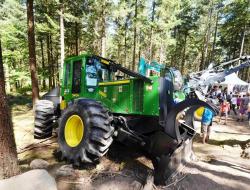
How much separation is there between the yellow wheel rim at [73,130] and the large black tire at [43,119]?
98.4 inches

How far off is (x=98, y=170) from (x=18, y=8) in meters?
21.7

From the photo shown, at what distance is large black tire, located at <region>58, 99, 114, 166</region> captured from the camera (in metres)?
5.11

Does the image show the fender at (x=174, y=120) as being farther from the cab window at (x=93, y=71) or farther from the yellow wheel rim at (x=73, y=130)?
the cab window at (x=93, y=71)

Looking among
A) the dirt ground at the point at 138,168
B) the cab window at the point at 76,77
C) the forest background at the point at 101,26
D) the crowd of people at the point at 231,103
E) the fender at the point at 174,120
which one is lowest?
the dirt ground at the point at 138,168

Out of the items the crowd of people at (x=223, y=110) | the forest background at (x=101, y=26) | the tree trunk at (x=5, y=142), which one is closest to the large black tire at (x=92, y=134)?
the tree trunk at (x=5, y=142)

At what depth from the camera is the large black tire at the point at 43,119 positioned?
8225 mm

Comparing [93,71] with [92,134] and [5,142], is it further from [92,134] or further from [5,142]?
[5,142]

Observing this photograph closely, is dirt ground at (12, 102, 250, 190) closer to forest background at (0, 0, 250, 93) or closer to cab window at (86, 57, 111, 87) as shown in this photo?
cab window at (86, 57, 111, 87)

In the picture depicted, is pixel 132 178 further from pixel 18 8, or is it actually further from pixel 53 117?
pixel 18 8

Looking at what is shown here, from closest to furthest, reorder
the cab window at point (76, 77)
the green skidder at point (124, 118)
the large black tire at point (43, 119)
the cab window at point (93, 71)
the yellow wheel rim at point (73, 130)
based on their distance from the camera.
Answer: the green skidder at point (124, 118) < the yellow wheel rim at point (73, 130) < the cab window at point (93, 71) < the cab window at point (76, 77) < the large black tire at point (43, 119)

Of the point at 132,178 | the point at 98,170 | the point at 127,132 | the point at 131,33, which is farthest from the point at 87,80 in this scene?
the point at 131,33

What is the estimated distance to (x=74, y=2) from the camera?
20.0m

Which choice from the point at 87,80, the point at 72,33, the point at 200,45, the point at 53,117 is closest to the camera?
the point at 87,80

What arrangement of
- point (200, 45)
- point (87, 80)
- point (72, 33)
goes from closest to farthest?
point (87, 80) < point (72, 33) < point (200, 45)
